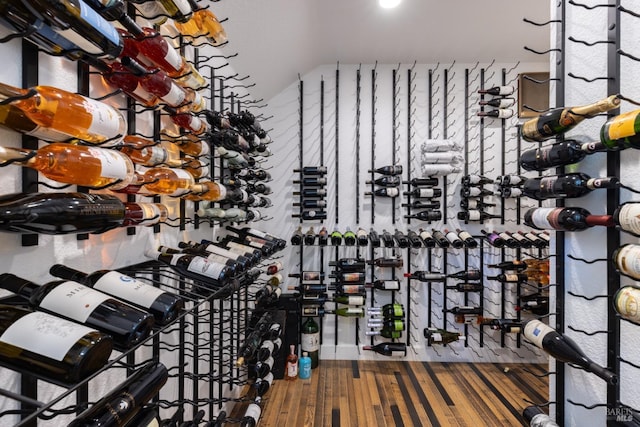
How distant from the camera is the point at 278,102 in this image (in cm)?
283

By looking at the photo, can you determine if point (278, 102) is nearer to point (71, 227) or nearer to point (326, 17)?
point (326, 17)

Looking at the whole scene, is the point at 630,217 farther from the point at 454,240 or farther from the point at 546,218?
the point at 454,240

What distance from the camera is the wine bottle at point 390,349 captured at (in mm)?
2592

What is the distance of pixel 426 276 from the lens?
259cm

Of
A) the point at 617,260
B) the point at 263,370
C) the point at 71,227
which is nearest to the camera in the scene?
the point at 71,227

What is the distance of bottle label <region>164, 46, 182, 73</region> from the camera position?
88 cm

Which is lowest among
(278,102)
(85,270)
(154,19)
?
(85,270)

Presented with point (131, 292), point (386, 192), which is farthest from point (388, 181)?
point (131, 292)

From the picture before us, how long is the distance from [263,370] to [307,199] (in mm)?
1437

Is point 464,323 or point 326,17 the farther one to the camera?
point 464,323

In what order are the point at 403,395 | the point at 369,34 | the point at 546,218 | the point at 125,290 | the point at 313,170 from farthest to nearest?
the point at 313,170 → the point at 369,34 → the point at 403,395 → the point at 546,218 → the point at 125,290

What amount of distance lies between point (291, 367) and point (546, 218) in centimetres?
198

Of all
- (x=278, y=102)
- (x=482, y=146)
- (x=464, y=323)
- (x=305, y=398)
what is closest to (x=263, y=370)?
(x=305, y=398)

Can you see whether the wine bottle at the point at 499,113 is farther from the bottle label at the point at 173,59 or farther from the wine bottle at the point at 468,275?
the bottle label at the point at 173,59
